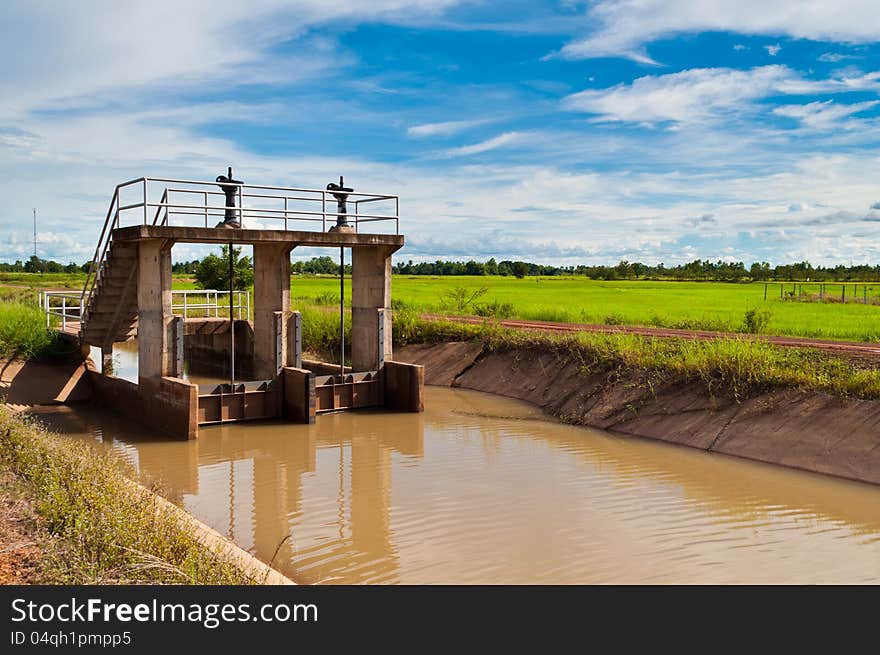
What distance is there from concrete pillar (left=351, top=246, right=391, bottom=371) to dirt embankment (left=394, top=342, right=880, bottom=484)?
170 inches

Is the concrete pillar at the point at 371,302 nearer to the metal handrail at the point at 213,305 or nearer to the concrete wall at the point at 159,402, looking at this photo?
the concrete wall at the point at 159,402

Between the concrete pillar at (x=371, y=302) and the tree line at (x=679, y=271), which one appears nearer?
the concrete pillar at (x=371, y=302)

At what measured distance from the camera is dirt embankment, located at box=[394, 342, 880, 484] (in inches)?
576

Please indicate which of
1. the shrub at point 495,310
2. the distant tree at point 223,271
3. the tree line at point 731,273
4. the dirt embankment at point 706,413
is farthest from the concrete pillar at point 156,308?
the tree line at point 731,273

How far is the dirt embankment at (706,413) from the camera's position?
14.6 m

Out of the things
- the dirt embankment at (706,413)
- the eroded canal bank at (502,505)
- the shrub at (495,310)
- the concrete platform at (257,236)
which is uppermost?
the concrete platform at (257,236)

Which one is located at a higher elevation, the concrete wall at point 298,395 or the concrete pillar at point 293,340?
the concrete pillar at point 293,340

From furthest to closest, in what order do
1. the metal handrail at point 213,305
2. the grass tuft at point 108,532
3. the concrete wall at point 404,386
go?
the metal handrail at point 213,305, the concrete wall at point 404,386, the grass tuft at point 108,532

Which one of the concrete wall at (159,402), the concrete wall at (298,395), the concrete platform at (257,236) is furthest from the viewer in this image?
the concrete wall at (298,395)

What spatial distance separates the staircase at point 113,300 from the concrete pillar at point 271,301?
125 inches

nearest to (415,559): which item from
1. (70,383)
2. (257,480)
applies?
(257,480)

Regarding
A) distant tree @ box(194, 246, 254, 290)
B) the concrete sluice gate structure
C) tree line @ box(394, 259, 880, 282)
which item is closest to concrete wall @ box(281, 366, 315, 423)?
the concrete sluice gate structure
